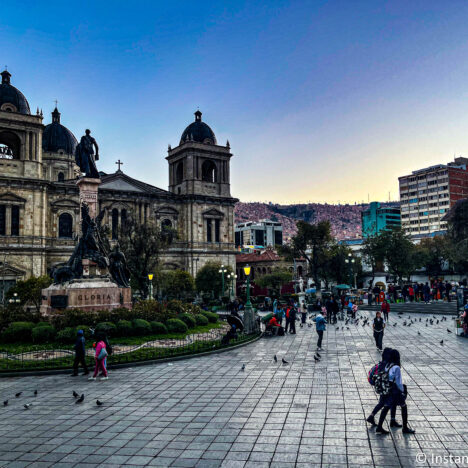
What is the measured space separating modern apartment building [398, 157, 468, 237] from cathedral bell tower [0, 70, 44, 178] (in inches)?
3535

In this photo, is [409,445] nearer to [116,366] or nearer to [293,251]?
[116,366]

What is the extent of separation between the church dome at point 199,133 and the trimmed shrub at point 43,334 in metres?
43.1

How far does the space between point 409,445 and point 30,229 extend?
46.0m

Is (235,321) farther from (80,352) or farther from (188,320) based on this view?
(80,352)

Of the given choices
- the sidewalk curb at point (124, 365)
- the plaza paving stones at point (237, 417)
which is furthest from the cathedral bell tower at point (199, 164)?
the plaza paving stones at point (237, 417)

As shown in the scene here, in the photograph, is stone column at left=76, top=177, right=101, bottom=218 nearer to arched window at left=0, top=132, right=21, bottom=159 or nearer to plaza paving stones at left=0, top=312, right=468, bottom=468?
plaza paving stones at left=0, top=312, right=468, bottom=468

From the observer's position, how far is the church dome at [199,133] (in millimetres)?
59906

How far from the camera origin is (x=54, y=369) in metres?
14.4

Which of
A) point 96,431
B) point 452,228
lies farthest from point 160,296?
point 96,431

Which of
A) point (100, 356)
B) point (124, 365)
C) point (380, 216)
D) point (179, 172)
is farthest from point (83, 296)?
point (380, 216)

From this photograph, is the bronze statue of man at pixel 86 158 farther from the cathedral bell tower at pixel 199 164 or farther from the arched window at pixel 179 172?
the arched window at pixel 179 172

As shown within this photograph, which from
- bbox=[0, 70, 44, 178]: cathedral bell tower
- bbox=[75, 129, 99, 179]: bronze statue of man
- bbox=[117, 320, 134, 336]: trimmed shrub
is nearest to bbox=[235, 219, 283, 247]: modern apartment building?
bbox=[0, 70, 44, 178]: cathedral bell tower

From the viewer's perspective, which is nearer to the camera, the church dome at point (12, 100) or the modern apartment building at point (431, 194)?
the church dome at point (12, 100)

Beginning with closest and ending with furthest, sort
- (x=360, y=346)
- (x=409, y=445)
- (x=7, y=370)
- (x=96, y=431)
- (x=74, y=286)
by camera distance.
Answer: (x=409, y=445), (x=96, y=431), (x=7, y=370), (x=360, y=346), (x=74, y=286)
